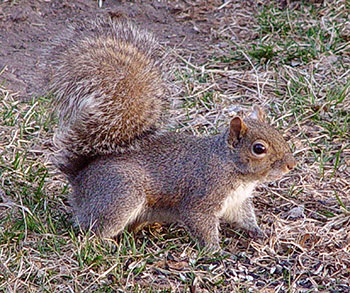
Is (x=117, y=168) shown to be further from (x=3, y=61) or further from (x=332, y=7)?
(x=332, y=7)

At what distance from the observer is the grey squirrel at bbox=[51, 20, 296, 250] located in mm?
3652

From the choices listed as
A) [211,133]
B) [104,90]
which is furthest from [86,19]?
[104,90]

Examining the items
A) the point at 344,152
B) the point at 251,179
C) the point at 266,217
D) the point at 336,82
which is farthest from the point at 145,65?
the point at 336,82

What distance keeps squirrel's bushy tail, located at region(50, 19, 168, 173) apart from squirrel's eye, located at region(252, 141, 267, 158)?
1.81ft

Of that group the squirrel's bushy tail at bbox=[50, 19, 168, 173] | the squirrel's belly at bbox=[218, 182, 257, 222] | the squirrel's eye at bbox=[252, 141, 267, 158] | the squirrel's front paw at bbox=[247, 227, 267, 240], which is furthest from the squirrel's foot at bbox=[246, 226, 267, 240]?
the squirrel's bushy tail at bbox=[50, 19, 168, 173]

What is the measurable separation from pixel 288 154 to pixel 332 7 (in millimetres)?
2749

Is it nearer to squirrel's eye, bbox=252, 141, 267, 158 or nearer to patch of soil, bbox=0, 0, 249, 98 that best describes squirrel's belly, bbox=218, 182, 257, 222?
squirrel's eye, bbox=252, 141, 267, 158

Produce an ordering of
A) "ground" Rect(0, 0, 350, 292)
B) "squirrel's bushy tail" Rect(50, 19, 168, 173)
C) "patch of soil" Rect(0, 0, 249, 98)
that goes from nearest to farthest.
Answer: "ground" Rect(0, 0, 350, 292) < "squirrel's bushy tail" Rect(50, 19, 168, 173) < "patch of soil" Rect(0, 0, 249, 98)

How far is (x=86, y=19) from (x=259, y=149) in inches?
116

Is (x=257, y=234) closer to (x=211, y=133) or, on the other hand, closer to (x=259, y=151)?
(x=259, y=151)

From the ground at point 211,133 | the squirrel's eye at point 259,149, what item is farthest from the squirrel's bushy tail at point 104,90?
the squirrel's eye at point 259,149

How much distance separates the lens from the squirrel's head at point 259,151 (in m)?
3.67

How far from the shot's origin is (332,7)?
6.02 meters

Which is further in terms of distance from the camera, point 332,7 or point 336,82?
point 332,7
